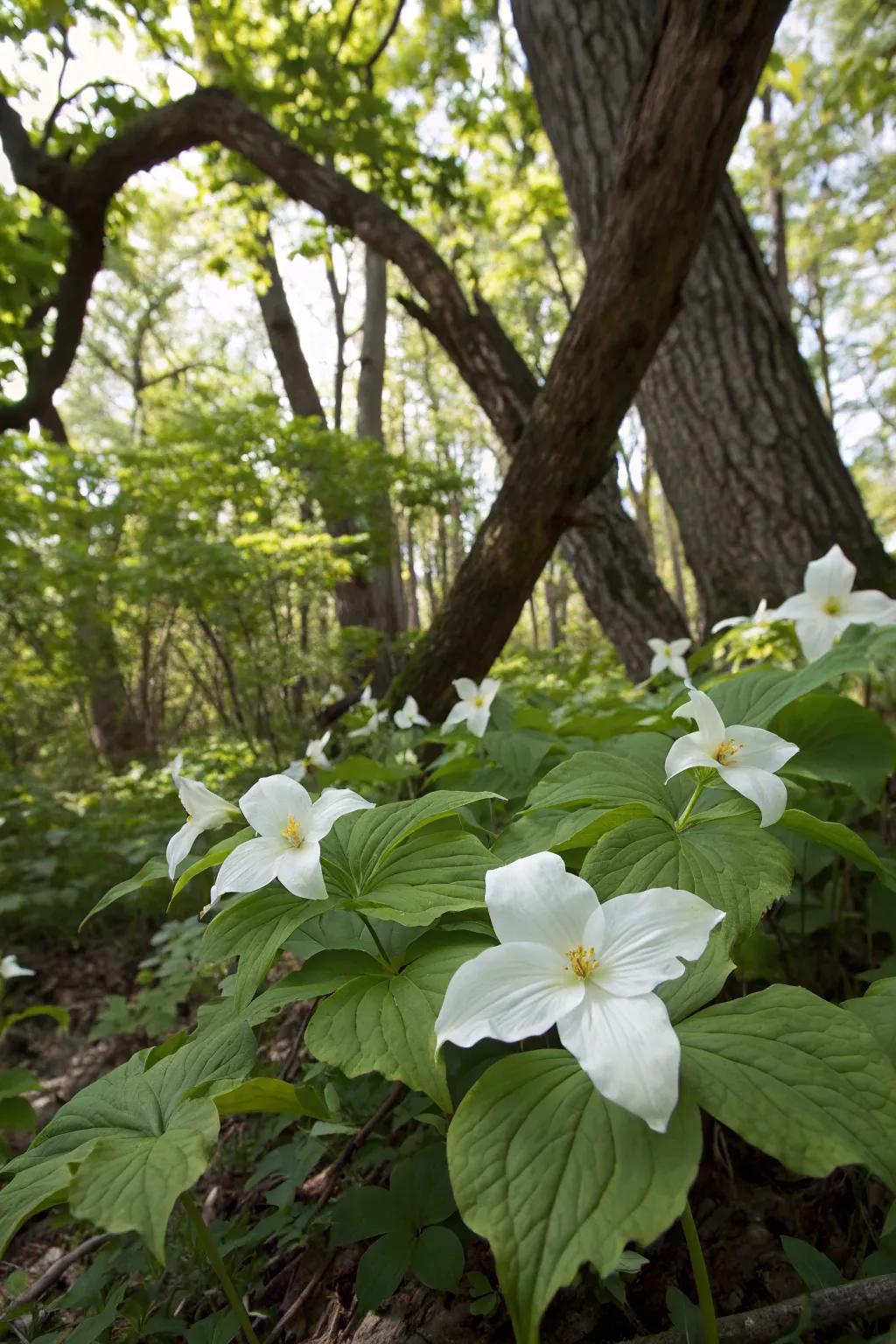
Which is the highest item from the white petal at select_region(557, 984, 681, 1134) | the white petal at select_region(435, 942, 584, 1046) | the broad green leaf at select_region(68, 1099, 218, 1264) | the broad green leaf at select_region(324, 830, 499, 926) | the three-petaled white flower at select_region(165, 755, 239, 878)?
the three-petaled white flower at select_region(165, 755, 239, 878)

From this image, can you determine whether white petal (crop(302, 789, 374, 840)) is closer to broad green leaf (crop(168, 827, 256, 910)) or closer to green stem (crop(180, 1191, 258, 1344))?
broad green leaf (crop(168, 827, 256, 910))

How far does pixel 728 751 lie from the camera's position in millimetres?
995

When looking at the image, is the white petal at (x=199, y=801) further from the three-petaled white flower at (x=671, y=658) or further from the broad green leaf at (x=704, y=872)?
the three-petaled white flower at (x=671, y=658)

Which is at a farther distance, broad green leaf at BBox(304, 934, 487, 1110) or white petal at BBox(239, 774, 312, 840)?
white petal at BBox(239, 774, 312, 840)

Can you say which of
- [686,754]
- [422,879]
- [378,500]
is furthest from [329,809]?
[378,500]

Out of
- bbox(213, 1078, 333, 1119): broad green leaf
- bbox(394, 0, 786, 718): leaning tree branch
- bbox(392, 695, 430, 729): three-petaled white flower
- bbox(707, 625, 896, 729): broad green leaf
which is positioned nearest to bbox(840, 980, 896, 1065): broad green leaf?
bbox(707, 625, 896, 729): broad green leaf

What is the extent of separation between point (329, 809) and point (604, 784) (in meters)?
0.41

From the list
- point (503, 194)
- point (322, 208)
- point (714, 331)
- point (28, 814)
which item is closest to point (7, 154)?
point (322, 208)

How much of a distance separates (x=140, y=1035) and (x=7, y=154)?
526 centimetres

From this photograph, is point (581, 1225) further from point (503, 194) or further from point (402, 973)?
point (503, 194)

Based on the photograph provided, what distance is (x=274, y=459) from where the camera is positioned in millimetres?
5547

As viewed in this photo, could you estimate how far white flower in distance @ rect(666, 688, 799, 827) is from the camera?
37.3 inches

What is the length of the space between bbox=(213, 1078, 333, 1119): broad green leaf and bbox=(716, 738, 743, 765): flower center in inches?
27.3

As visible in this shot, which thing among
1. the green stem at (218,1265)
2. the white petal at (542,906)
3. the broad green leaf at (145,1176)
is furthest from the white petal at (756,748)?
the green stem at (218,1265)
